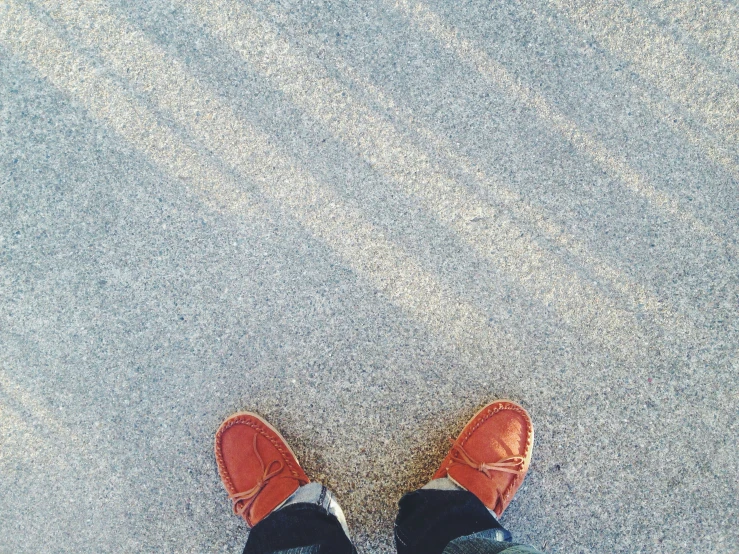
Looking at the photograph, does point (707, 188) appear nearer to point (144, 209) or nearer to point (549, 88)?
point (549, 88)

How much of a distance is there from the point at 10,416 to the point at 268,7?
5.44ft

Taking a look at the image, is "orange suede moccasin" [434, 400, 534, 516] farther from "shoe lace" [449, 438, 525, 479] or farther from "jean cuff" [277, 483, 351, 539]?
"jean cuff" [277, 483, 351, 539]

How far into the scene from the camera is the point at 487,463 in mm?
1647

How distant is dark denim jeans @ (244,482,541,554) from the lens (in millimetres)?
1460

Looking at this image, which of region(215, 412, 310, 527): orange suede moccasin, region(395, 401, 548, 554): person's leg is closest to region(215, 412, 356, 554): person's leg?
region(215, 412, 310, 527): orange suede moccasin

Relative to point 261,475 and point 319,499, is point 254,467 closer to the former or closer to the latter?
point 261,475

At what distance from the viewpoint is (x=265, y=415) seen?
5.48ft

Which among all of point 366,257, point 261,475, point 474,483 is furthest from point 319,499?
point 366,257

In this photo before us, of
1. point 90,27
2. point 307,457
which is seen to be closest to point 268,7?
point 90,27

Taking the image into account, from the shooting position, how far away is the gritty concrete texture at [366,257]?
64.9 inches

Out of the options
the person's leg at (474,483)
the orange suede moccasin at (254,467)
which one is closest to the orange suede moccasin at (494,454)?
the person's leg at (474,483)

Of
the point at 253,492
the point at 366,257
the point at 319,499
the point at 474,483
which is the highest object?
the point at 366,257

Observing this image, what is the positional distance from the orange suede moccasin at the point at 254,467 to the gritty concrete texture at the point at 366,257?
0.20 ft

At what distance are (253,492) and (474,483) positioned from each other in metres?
0.74
